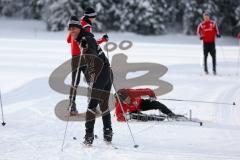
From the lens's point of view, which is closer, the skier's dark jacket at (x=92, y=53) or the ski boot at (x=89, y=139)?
the skier's dark jacket at (x=92, y=53)

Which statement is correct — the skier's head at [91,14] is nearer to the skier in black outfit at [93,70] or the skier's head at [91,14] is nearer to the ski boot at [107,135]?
the skier in black outfit at [93,70]

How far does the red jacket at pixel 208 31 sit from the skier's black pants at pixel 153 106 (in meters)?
6.81

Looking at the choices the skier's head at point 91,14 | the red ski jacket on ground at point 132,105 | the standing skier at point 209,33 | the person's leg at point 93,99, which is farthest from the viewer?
the standing skier at point 209,33

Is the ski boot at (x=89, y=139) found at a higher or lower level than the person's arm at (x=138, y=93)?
lower

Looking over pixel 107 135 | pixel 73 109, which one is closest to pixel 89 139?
pixel 107 135

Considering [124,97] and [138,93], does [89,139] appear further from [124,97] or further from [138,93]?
[138,93]

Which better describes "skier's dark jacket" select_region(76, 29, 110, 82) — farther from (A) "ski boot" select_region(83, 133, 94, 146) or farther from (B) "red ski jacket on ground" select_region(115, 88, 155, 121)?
(B) "red ski jacket on ground" select_region(115, 88, 155, 121)

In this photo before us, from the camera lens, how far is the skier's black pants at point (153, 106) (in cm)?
909

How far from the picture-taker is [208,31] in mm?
15523

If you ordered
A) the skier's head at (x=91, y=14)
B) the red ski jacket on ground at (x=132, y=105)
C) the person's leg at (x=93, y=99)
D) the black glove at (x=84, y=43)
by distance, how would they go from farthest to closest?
the red ski jacket on ground at (x=132, y=105)
the skier's head at (x=91, y=14)
the person's leg at (x=93, y=99)
the black glove at (x=84, y=43)

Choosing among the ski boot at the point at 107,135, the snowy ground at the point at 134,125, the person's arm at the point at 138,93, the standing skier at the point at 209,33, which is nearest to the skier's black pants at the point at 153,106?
the person's arm at the point at 138,93

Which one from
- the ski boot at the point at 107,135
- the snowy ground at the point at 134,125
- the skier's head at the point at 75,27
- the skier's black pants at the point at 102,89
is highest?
the skier's head at the point at 75,27

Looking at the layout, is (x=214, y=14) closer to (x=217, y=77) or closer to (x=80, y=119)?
(x=217, y=77)

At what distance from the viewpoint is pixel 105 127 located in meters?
7.51
